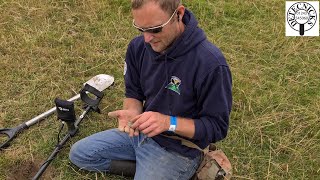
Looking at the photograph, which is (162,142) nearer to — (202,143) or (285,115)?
(202,143)

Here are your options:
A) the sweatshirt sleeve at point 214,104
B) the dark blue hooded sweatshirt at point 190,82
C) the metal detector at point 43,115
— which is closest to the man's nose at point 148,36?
the dark blue hooded sweatshirt at point 190,82

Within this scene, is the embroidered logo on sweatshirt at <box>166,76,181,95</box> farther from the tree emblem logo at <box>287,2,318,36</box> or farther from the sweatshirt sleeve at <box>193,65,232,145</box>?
the tree emblem logo at <box>287,2,318,36</box>

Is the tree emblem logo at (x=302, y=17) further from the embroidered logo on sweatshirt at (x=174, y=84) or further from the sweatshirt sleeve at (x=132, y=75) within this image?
the embroidered logo on sweatshirt at (x=174, y=84)

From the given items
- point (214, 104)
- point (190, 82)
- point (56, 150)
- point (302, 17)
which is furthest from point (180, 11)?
point (302, 17)

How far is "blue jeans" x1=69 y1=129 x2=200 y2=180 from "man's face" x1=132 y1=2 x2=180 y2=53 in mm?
781

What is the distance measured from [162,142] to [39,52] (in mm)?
2443

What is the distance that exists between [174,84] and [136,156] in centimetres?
71

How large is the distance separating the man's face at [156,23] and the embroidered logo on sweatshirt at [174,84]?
0.70 ft

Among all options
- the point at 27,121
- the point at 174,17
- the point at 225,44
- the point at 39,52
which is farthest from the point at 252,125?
→ the point at 39,52

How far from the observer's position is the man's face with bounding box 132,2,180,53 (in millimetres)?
2312

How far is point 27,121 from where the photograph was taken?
3766 mm

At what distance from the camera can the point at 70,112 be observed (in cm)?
336

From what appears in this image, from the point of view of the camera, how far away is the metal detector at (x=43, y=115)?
358cm

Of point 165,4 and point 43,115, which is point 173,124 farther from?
point 43,115
